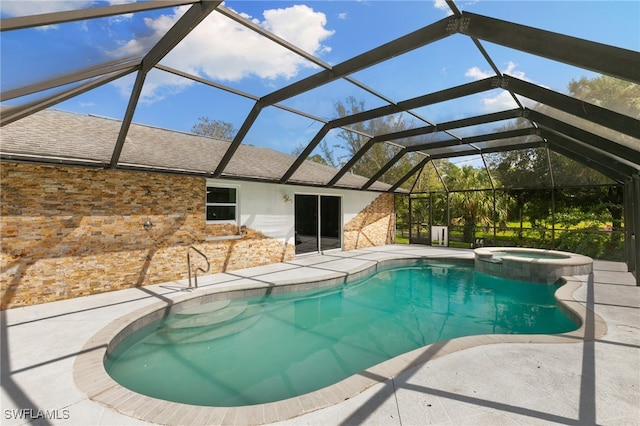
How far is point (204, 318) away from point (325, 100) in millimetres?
5667

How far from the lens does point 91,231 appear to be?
670 centimetres

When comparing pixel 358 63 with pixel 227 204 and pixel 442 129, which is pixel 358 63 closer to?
pixel 442 129

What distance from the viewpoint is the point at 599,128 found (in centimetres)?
537

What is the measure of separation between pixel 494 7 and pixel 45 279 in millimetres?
9102

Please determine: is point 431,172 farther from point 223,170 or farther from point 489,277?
point 223,170

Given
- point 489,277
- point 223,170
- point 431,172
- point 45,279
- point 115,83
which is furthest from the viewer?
point 431,172

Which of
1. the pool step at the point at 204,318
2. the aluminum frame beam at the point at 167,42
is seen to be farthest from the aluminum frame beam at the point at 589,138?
the pool step at the point at 204,318

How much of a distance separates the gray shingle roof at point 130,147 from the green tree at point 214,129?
13.6 inches

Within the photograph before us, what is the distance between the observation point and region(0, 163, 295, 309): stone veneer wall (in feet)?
19.1

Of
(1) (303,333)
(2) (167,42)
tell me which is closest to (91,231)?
(2) (167,42)

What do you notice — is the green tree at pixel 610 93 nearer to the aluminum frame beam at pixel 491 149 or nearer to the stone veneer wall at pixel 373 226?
the aluminum frame beam at pixel 491 149

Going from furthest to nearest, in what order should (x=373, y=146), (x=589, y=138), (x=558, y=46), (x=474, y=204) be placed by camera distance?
(x=474, y=204) → (x=373, y=146) → (x=589, y=138) → (x=558, y=46)

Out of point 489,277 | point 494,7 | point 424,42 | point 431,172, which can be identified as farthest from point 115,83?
point 431,172

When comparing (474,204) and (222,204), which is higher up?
(474,204)
